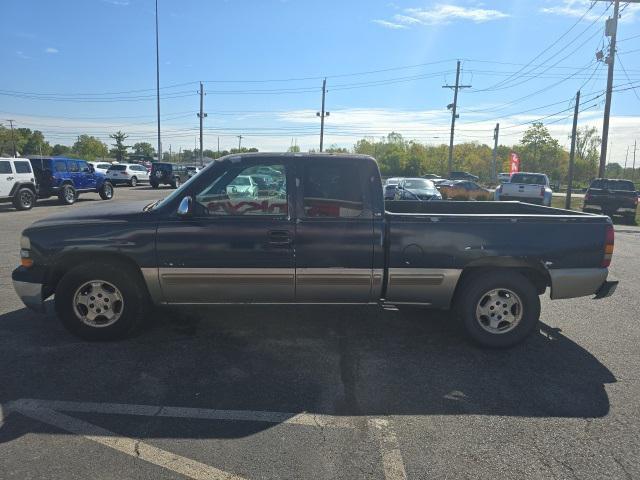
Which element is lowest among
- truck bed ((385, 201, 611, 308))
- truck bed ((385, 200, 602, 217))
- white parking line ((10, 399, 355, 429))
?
white parking line ((10, 399, 355, 429))

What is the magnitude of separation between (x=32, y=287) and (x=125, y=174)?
34540 mm

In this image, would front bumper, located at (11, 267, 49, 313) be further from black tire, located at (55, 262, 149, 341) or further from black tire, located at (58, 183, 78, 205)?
black tire, located at (58, 183, 78, 205)

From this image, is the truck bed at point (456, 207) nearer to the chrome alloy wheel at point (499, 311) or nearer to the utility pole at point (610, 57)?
the chrome alloy wheel at point (499, 311)

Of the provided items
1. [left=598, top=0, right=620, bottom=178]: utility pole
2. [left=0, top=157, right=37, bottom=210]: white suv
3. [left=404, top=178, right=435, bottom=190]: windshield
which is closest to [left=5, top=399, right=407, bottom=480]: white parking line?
[left=0, top=157, right=37, bottom=210]: white suv

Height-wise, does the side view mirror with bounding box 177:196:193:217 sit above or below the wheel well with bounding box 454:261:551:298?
above

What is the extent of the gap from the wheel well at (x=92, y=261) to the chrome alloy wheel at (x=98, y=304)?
231mm

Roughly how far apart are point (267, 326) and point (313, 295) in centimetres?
90

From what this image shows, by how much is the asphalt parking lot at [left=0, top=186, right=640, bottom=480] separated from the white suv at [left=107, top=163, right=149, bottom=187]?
110 feet

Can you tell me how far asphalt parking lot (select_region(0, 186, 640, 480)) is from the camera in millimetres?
2986

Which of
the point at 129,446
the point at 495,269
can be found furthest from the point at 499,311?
the point at 129,446

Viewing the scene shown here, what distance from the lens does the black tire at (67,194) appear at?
67.3 ft

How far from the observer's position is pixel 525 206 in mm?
6434

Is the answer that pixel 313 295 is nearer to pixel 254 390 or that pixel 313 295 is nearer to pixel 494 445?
pixel 254 390

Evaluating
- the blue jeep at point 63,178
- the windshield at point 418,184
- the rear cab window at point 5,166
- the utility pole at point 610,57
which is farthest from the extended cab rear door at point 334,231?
the utility pole at point 610,57
